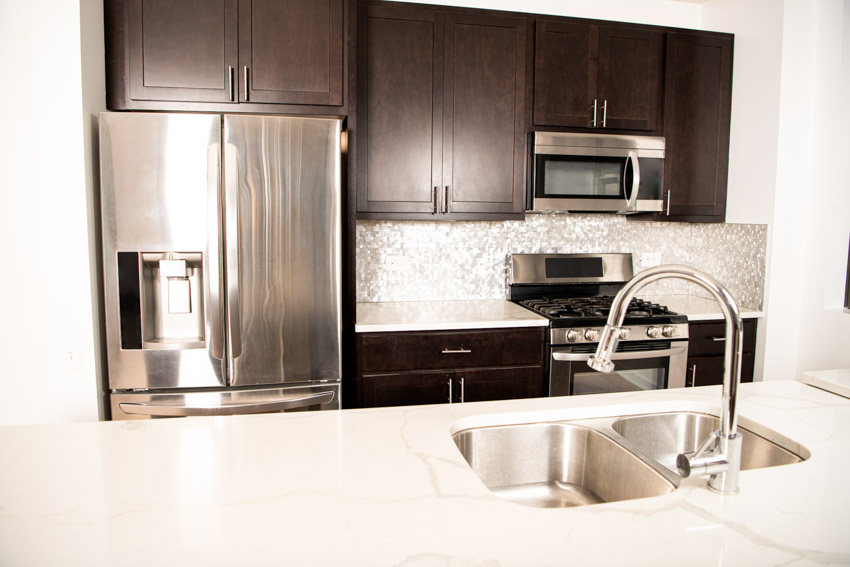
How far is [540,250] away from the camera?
10.7 feet

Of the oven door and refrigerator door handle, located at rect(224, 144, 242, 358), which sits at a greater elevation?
refrigerator door handle, located at rect(224, 144, 242, 358)

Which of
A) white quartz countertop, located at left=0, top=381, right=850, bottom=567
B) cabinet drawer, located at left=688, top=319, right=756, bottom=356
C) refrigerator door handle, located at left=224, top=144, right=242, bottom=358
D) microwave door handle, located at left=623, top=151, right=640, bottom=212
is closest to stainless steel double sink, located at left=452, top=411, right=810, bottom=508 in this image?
white quartz countertop, located at left=0, top=381, right=850, bottom=567

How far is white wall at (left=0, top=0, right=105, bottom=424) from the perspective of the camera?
212 centimetres

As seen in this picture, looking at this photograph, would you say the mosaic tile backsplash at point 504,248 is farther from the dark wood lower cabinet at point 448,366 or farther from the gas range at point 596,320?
the dark wood lower cabinet at point 448,366

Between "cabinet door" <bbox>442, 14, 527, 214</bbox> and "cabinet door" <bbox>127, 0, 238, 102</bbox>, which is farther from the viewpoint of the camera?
"cabinet door" <bbox>442, 14, 527, 214</bbox>

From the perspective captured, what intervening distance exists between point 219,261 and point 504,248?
A: 5.42ft

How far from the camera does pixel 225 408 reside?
2.27 meters

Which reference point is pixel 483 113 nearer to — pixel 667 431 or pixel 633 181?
pixel 633 181

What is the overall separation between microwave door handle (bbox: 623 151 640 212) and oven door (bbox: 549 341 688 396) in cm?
77

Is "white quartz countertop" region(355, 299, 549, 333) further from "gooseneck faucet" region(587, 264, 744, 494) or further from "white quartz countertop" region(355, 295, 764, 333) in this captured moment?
"gooseneck faucet" region(587, 264, 744, 494)

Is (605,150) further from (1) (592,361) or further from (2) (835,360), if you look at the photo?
(1) (592,361)

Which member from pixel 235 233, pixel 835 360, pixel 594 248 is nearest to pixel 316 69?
pixel 235 233

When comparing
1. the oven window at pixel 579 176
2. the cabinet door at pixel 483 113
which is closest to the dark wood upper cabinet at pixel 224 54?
the cabinet door at pixel 483 113

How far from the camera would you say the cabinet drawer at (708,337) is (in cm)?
284
